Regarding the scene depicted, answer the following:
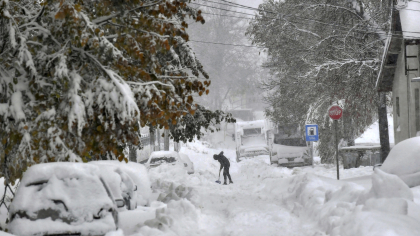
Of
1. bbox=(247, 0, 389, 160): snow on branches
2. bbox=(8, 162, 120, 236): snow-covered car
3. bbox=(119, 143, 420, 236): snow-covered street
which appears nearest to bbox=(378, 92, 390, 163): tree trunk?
bbox=(247, 0, 389, 160): snow on branches

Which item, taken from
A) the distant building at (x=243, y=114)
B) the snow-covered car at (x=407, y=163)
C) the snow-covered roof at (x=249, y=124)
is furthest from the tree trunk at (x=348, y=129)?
the distant building at (x=243, y=114)

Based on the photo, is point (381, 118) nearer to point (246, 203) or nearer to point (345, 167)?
point (345, 167)

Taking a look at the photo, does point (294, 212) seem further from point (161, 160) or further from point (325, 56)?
point (161, 160)

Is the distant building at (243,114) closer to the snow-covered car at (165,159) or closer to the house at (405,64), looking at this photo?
the snow-covered car at (165,159)

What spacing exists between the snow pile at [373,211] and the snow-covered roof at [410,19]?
8089 millimetres

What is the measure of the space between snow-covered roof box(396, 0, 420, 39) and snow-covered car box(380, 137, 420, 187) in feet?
23.5

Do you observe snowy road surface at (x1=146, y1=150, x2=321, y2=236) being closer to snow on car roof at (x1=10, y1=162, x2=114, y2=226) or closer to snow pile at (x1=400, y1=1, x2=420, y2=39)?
snow on car roof at (x1=10, y1=162, x2=114, y2=226)

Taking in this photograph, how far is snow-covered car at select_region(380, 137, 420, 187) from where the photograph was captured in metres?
9.71

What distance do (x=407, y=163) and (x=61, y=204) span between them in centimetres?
688

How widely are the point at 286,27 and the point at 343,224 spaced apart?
18.5 meters

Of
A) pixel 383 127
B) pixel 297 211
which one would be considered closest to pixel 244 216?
pixel 297 211

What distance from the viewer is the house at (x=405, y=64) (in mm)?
17359

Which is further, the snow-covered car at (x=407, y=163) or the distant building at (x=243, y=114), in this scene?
the distant building at (x=243, y=114)

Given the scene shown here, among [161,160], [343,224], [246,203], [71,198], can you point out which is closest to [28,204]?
[71,198]
